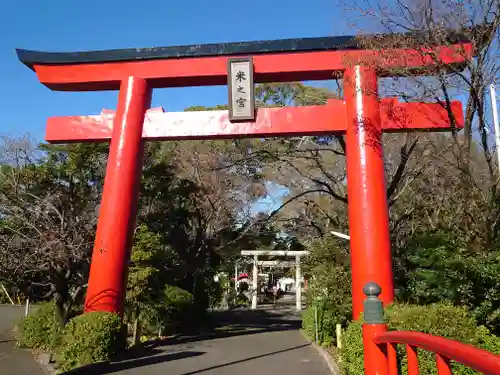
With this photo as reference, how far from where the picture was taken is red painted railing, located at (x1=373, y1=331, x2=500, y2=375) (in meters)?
1.93

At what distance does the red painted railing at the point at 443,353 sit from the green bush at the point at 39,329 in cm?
1036

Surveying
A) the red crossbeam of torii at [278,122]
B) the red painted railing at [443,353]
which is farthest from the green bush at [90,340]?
the red painted railing at [443,353]

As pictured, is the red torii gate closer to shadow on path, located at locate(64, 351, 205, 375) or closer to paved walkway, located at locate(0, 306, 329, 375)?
shadow on path, located at locate(64, 351, 205, 375)

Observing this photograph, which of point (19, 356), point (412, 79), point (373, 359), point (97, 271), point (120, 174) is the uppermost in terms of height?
point (412, 79)

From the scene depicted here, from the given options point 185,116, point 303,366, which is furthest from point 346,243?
point 185,116

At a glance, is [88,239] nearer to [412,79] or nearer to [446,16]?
[412,79]

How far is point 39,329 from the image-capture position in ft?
39.1

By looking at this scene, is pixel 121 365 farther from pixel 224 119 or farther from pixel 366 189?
pixel 366 189

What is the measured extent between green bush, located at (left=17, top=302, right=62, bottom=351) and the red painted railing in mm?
10357

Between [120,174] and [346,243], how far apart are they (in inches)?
283

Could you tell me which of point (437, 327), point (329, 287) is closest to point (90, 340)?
point (437, 327)

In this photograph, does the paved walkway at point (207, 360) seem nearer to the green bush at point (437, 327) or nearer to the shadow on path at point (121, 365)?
the shadow on path at point (121, 365)

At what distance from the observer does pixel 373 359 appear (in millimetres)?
4188

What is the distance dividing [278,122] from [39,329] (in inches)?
346
